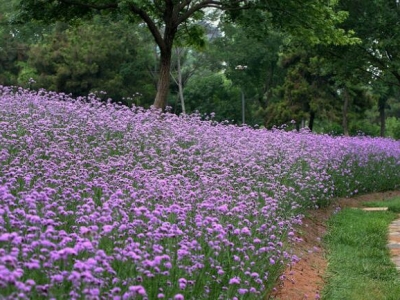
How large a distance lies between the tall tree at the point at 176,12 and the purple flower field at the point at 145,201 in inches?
107

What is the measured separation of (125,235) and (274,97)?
38.9 metres

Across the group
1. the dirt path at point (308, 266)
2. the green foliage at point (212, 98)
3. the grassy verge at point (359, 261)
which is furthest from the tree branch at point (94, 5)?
the green foliage at point (212, 98)

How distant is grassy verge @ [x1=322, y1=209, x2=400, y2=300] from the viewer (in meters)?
5.39

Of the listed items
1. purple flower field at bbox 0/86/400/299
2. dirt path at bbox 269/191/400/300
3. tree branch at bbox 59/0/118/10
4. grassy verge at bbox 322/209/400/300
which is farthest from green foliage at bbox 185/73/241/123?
grassy verge at bbox 322/209/400/300

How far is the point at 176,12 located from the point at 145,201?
1062 cm

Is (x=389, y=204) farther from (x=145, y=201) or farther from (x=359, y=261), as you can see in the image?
(x=145, y=201)

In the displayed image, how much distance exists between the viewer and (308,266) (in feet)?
20.9

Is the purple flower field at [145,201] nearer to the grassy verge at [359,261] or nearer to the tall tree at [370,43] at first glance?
the grassy verge at [359,261]

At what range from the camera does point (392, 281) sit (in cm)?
570

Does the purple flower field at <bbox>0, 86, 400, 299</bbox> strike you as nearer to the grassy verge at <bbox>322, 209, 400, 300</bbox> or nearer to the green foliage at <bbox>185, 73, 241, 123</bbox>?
the grassy verge at <bbox>322, 209, 400, 300</bbox>

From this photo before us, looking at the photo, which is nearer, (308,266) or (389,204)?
(308,266)

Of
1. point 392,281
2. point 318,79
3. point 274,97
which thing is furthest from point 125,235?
point 274,97

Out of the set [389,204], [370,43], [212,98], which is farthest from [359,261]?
[212,98]

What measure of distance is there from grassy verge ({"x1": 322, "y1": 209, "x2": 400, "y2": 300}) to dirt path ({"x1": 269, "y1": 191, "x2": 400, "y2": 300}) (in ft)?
0.38
